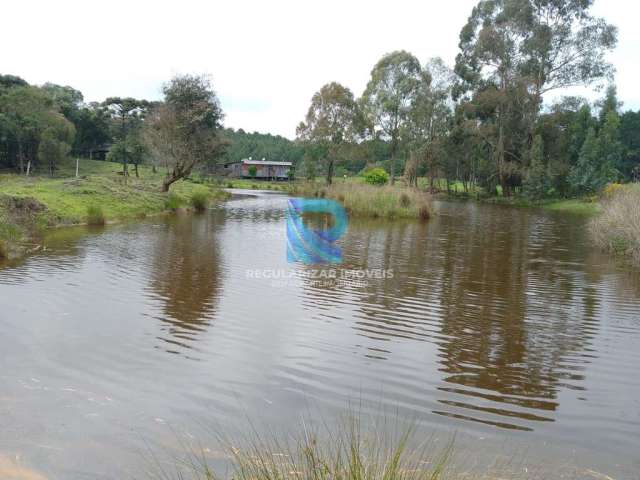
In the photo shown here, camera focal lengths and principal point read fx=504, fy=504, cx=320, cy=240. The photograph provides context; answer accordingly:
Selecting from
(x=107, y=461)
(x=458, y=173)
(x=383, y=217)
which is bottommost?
(x=107, y=461)

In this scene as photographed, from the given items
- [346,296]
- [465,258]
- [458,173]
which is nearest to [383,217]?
[465,258]

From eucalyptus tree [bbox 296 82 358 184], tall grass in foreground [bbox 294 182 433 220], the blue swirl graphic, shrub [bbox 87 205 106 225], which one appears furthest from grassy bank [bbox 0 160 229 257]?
eucalyptus tree [bbox 296 82 358 184]

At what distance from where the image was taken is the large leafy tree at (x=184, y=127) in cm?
3156

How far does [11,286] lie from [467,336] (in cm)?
801

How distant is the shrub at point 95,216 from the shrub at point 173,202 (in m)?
7.01

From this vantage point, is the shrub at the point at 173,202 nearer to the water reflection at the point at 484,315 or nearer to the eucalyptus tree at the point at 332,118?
the water reflection at the point at 484,315

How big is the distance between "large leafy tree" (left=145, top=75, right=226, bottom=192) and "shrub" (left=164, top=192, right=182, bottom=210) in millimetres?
2849

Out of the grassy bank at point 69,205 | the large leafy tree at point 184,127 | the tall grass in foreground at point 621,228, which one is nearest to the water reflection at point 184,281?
the grassy bank at point 69,205

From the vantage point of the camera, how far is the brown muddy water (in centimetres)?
407

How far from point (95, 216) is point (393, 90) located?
37435mm

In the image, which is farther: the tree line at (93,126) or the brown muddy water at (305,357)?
the tree line at (93,126)

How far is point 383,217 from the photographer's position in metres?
25.9

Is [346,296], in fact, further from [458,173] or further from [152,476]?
[458,173]

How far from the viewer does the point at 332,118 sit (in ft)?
178
